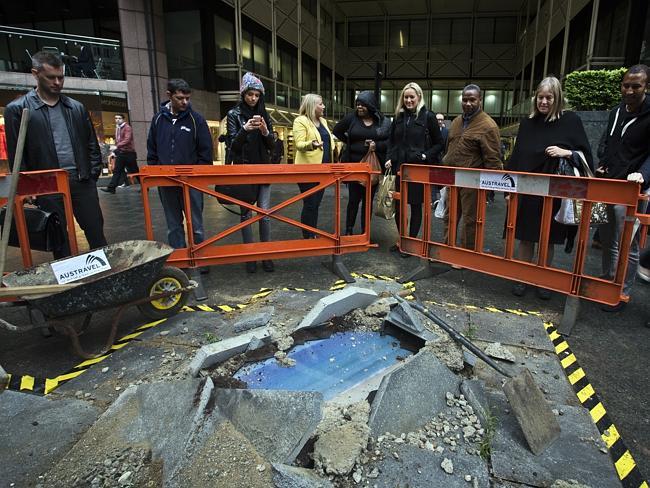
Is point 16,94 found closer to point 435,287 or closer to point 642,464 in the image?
point 435,287

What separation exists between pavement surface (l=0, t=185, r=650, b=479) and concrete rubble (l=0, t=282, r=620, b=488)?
286mm

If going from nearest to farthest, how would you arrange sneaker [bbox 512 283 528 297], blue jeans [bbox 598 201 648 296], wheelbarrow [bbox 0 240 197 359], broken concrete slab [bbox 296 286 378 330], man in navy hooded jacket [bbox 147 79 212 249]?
wheelbarrow [bbox 0 240 197 359], broken concrete slab [bbox 296 286 378 330], blue jeans [bbox 598 201 648 296], sneaker [bbox 512 283 528 297], man in navy hooded jacket [bbox 147 79 212 249]

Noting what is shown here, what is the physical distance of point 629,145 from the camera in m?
4.02

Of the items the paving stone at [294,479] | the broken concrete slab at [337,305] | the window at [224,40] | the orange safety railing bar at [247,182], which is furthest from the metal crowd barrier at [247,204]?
the window at [224,40]

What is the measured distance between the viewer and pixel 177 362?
3094mm

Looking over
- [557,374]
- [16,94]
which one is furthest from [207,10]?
[557,374]

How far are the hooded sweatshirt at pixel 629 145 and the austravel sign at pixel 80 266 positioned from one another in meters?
4.56

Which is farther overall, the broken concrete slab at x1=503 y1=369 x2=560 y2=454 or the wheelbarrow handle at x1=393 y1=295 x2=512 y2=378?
the wheelbarrow handle at x1=393 y1=295 x2=512 y2=378

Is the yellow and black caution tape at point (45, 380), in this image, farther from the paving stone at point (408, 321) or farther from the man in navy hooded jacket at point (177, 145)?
the paving stone at point (408, 321)

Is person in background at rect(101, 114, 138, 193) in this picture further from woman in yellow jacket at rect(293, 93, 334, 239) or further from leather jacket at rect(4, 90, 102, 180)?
leather jacket at rect(4, 90, 102, 180)

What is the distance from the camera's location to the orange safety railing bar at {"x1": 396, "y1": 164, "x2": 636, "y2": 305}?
3.45 metres

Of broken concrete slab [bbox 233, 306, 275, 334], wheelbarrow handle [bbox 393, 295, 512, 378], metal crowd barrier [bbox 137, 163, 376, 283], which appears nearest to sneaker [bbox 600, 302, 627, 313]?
wheelbarrow handle [bbox 393, 295, 512, 378]

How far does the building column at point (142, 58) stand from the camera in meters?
13.4

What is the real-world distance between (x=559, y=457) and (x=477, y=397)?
482mm
